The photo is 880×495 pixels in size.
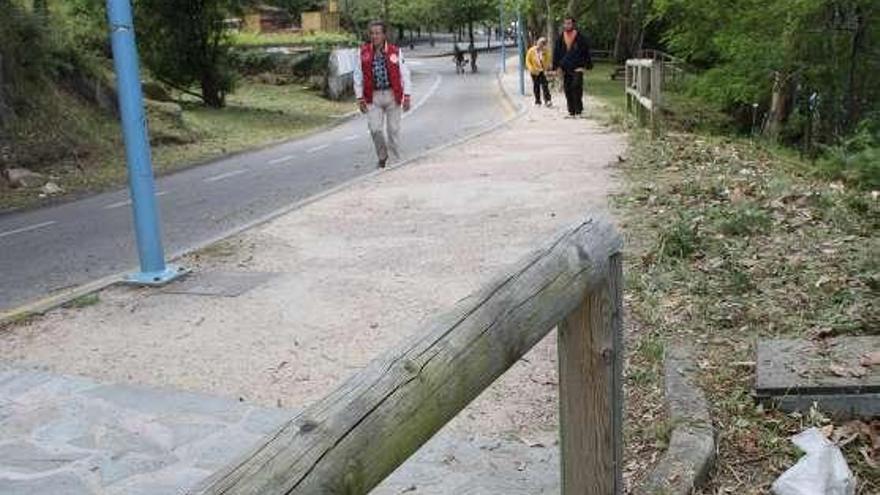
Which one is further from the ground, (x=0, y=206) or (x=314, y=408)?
(x=314, y=408)

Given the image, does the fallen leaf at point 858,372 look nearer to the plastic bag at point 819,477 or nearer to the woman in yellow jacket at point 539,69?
the plastic bag at point 819,477

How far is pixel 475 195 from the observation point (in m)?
9.53

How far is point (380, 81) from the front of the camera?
470 inches

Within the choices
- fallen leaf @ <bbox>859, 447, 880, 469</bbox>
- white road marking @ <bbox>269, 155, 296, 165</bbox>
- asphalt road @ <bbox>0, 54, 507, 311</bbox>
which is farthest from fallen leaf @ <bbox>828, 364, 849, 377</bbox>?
white road marking @ <bbox>269, 155, 296, 165</bbox>

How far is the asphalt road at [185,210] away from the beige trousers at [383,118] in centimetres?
87

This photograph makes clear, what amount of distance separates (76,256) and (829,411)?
715 centimetres

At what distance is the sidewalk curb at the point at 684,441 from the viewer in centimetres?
319

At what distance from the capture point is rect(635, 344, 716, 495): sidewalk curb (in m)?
3.19

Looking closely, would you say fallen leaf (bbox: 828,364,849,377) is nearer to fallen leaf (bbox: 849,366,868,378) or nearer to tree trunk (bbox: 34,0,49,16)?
fallen leaf (bbox: 849,366,868,378)

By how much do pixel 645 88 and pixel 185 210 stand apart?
297 inches

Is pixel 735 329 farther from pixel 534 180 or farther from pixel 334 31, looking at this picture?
pixel 334 31

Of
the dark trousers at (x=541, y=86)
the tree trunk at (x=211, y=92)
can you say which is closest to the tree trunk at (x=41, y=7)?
the tree trunk at (x=211, y=92)

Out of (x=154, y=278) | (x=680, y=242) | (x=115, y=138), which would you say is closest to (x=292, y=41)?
(x=115, y=138)

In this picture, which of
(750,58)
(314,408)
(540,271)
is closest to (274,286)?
(540,271)
